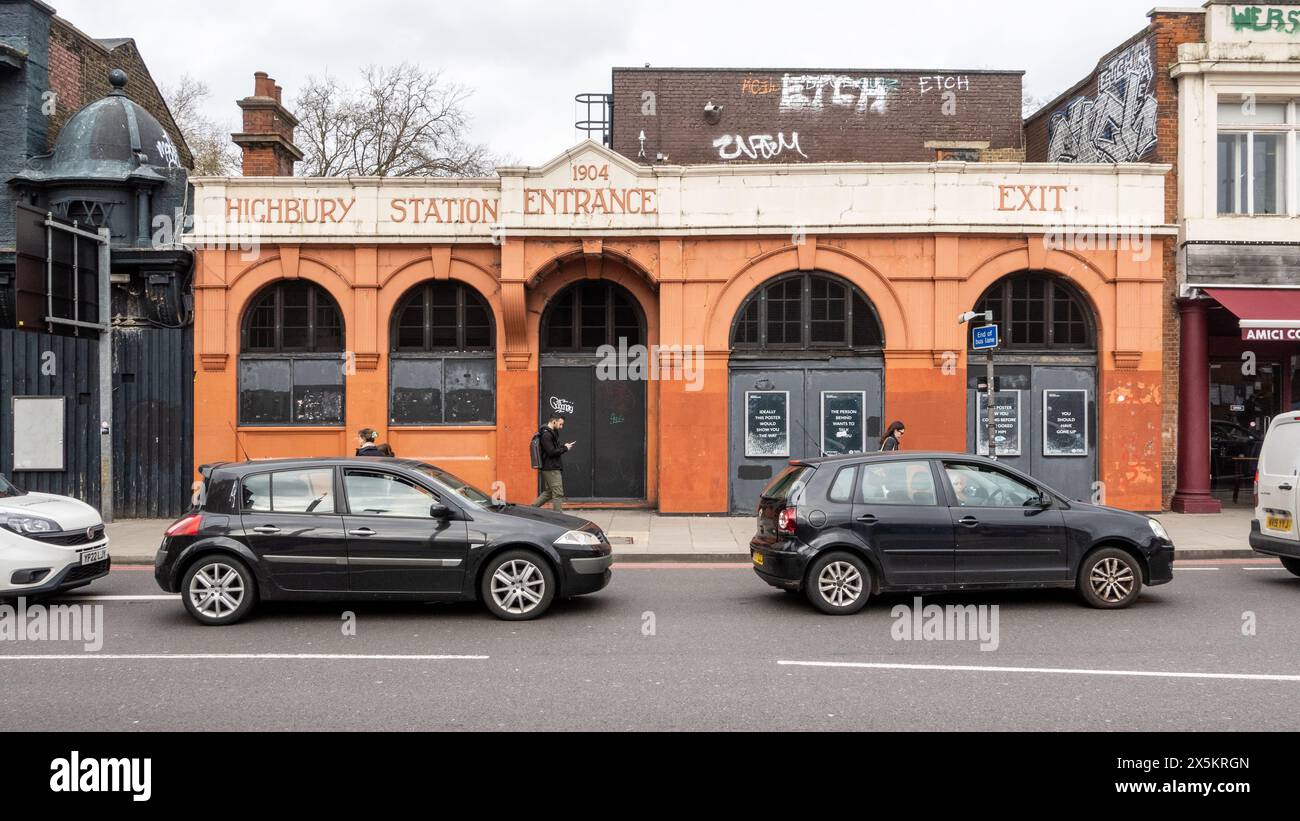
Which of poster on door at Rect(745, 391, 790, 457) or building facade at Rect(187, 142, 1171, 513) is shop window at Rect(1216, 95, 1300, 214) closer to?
building facade at Rect(187, 142, 1171, 513)

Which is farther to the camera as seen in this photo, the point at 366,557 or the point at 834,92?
the point at 834,92

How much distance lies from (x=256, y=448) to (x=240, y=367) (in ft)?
4.84

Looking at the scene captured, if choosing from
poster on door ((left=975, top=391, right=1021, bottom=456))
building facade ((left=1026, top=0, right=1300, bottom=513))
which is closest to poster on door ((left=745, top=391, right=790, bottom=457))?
poster on door ((left=975, top=391, right=1021, bottom=456))

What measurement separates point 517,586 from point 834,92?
18.9 metres

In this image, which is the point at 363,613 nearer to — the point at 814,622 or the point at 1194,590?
the point at 814,622

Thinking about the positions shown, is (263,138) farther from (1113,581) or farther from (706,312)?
(1113,581)

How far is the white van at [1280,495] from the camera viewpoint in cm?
992

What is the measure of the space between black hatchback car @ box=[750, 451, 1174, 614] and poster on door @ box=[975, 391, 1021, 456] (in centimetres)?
705

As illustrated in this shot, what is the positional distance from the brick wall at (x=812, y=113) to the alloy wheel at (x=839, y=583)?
16102mm

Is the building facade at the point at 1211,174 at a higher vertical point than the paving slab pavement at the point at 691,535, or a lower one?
higher

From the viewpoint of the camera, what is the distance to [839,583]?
28.5ft

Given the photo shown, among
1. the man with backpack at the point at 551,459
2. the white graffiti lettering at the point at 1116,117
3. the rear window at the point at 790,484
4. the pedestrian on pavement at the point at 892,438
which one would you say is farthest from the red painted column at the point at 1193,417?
the man with backpack at the point at 551,459

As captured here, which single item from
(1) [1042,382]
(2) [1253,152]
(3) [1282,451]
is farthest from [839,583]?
(2) [1253,152]

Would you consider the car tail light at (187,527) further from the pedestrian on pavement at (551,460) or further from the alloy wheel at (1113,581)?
the alloy wheel at (1113,581)
